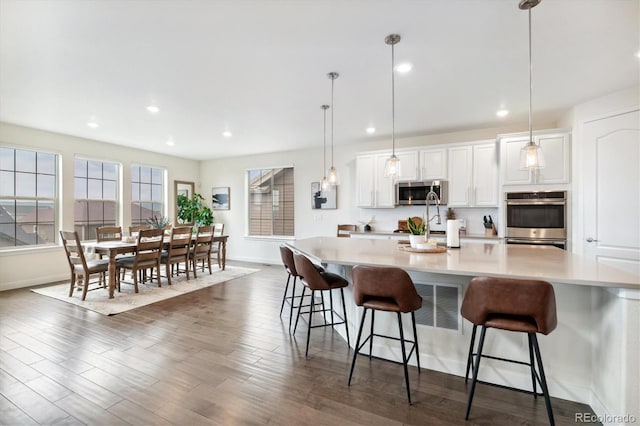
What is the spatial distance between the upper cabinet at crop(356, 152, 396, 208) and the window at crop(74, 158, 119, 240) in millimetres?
5028

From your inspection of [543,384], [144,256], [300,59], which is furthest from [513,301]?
[144,256]

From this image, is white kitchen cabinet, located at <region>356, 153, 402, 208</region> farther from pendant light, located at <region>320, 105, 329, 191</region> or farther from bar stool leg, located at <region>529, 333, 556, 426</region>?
bar stool leg, located at <region>529, 333, 556, 426</region>

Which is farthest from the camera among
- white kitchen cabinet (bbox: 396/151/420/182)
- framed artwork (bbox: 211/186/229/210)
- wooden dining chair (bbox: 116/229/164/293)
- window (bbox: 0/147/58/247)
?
framed artwork (bbox: 211/186/229/210)

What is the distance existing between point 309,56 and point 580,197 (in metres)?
3.88

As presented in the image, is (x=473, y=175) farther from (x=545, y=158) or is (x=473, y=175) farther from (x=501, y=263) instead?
(x=501, y=263)

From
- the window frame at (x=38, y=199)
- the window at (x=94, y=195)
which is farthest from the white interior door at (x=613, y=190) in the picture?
the window frame at (x=38, y=199)

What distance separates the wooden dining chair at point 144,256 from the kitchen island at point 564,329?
10.2 ft

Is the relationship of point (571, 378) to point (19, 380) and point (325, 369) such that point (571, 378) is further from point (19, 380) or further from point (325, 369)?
point (19, 380)

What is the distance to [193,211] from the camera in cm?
763

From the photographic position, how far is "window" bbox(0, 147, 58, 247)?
480 cm

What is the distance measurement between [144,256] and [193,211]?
316cm

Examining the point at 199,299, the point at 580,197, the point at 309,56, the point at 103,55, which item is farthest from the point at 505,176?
the point at 103,55

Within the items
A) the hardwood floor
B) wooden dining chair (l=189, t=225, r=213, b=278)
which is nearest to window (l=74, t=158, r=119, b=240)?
wooden dining chair (l=189, t=225, r=213, b=278)

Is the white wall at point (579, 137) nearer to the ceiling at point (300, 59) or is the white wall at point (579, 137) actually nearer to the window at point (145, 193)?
the ceiling at point (300, 59)
